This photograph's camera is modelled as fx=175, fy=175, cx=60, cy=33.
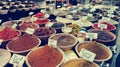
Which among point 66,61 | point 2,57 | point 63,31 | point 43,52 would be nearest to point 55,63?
point 66,61

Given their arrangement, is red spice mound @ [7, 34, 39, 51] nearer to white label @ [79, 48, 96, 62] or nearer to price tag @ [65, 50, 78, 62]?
price tag @ [65, 50, 78, 62]

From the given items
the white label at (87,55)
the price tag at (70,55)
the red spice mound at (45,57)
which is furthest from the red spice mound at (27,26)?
the white label at (87,55)

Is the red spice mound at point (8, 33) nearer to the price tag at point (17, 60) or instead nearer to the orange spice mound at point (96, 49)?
the price tag at point (17, 60)

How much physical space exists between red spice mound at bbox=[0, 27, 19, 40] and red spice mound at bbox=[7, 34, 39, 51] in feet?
0.42

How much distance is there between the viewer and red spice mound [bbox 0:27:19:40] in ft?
6.43

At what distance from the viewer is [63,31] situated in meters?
2.11

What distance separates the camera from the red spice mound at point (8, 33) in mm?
1961

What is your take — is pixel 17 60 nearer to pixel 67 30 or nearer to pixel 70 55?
pixel 70 55

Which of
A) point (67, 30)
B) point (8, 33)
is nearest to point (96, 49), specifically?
point (67, 30)

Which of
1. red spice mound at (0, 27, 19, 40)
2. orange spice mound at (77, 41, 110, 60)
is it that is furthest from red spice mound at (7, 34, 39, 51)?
orange spice mound at (77, 41, 110, 60)

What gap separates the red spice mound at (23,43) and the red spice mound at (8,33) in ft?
0.42

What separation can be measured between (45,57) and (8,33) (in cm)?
Result: 70

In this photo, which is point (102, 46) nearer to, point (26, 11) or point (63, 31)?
point (63, 31)

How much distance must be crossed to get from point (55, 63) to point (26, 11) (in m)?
2.69
